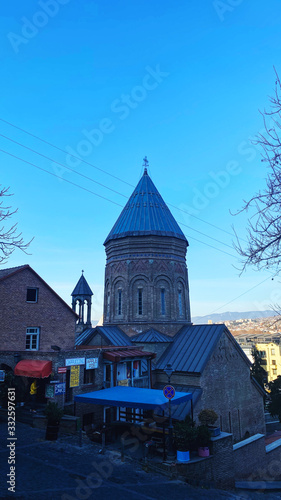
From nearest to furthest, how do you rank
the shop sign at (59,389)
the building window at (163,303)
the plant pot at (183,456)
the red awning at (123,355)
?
1. the plant pot at (183,456)
2. the shop sign at (59,389)
3. the red awning at (123,355)
4. the building window at (163,303)

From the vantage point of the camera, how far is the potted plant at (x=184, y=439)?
12664 mm

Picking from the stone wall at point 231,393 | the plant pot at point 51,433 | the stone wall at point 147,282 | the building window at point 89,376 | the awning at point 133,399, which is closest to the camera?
the awning at point 133,399

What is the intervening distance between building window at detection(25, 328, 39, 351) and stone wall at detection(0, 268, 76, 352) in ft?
0.96

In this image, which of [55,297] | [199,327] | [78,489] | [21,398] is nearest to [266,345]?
[199,327]

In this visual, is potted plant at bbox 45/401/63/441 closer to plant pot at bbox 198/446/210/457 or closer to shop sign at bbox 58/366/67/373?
shop sign at bbox 58/366/67/373

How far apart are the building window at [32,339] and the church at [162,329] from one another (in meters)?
3.32

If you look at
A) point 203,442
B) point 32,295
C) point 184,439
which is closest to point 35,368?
point 184,439

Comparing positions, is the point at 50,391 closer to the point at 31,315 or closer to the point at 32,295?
the point at 31,315

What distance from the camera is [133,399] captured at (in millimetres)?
14594

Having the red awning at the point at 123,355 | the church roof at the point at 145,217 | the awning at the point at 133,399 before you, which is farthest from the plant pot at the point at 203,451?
the church roof at the point at 145,217

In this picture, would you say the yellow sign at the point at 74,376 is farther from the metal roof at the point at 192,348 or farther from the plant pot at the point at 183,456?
the metal roof at the point at 192,348

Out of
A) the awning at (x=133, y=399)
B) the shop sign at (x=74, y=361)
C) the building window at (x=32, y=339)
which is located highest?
the building window at (x=32, y=339)

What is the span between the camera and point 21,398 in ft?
A: 58.7

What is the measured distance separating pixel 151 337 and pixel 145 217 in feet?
35.1
